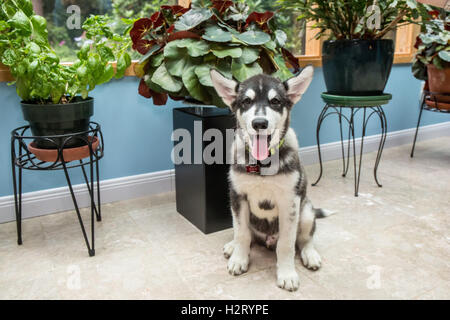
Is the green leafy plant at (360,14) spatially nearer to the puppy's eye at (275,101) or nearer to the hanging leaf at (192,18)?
the hanging leaf at (192,18)

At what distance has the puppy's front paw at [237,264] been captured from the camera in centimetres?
157

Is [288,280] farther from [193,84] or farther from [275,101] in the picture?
[193,84]

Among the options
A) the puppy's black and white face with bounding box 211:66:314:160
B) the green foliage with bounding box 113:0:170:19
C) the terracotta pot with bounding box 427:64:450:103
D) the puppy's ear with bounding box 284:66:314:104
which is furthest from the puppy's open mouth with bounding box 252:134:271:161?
the terracotta pot with bounding box 427:64:450:103

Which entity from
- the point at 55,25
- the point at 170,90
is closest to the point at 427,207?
the point at 170,90

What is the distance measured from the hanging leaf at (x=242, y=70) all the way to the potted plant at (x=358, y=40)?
3.00 ft

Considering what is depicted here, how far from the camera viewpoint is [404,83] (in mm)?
3650

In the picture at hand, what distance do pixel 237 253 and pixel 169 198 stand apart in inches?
38.9

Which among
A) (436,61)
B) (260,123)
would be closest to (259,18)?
(260,123)

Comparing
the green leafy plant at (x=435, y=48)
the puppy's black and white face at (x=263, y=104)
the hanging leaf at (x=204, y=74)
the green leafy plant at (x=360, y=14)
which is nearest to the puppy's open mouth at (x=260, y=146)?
the puppy's black and white face at (x=263, y=104)

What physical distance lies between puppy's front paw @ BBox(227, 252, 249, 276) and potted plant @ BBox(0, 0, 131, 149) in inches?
37.6

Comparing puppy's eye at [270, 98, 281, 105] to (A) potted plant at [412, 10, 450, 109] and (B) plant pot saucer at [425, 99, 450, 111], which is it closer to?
A: (A) potted plant at [412, 10, 450, 109]

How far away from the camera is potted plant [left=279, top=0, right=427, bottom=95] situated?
7.36 feet
